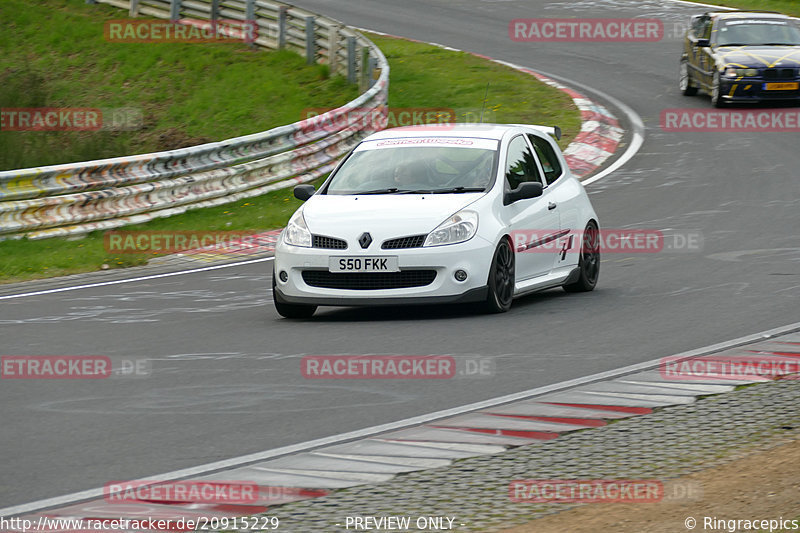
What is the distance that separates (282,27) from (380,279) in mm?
19094

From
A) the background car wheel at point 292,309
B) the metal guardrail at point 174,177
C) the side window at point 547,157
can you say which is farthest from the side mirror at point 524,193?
the metal guardrail at point 174,177

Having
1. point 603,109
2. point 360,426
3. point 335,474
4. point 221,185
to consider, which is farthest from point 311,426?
point 603,109

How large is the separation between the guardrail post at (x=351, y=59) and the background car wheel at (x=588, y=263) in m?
13.8

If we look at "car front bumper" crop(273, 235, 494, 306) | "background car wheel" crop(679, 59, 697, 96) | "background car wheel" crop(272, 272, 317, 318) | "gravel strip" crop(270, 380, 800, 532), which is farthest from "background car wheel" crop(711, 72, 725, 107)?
"gravel strip" crop(270, 380, 800, 532)

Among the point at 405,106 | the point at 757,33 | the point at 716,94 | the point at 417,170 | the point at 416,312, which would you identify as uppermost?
the point at 417,170

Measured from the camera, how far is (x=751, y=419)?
730 cm

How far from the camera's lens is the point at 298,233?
Answer: 37.0 ft

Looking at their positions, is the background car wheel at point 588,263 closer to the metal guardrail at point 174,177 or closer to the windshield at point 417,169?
the windshield at point 417,169

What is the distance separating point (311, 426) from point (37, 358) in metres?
2.97

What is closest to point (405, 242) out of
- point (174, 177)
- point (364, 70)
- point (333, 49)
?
point (174, 177)

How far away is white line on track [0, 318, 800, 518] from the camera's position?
6.05 m

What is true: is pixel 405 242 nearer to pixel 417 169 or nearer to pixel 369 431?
pixel 417 169

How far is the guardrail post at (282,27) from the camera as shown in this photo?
29156 millimetres

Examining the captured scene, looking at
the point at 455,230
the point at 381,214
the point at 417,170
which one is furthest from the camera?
the point at 417,170
